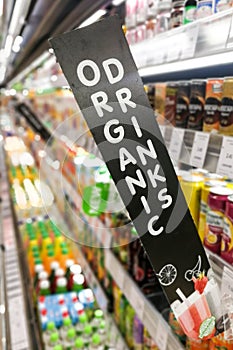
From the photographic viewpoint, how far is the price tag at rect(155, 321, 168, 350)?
1.23 meters

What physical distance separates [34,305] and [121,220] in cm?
109

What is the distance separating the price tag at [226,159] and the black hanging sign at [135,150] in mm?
172

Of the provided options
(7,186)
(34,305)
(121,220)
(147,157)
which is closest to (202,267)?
(147,157)

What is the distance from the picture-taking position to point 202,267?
0.84 metres

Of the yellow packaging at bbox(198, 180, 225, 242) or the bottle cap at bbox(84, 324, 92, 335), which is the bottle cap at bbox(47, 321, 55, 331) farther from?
the yellow packaging at bbox(198, 180, 225, 242)

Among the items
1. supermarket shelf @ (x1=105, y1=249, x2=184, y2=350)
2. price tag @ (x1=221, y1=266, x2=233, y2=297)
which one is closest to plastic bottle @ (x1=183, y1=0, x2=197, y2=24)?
price tag @ (x1=221, y1=266, x2=233, y2=297)

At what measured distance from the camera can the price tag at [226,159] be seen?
0.94 metres

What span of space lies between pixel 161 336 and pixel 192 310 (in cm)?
49

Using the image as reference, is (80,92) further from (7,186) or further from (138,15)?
(7,186)

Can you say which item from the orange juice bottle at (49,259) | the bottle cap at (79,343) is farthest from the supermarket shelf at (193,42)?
the orange juice bottle at (49,259)

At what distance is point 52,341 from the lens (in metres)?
1.99

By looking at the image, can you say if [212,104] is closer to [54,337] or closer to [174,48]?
[174,48]

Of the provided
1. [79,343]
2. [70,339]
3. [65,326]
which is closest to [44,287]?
[65,326]

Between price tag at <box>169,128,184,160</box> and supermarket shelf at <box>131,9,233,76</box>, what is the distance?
0.69 ft
